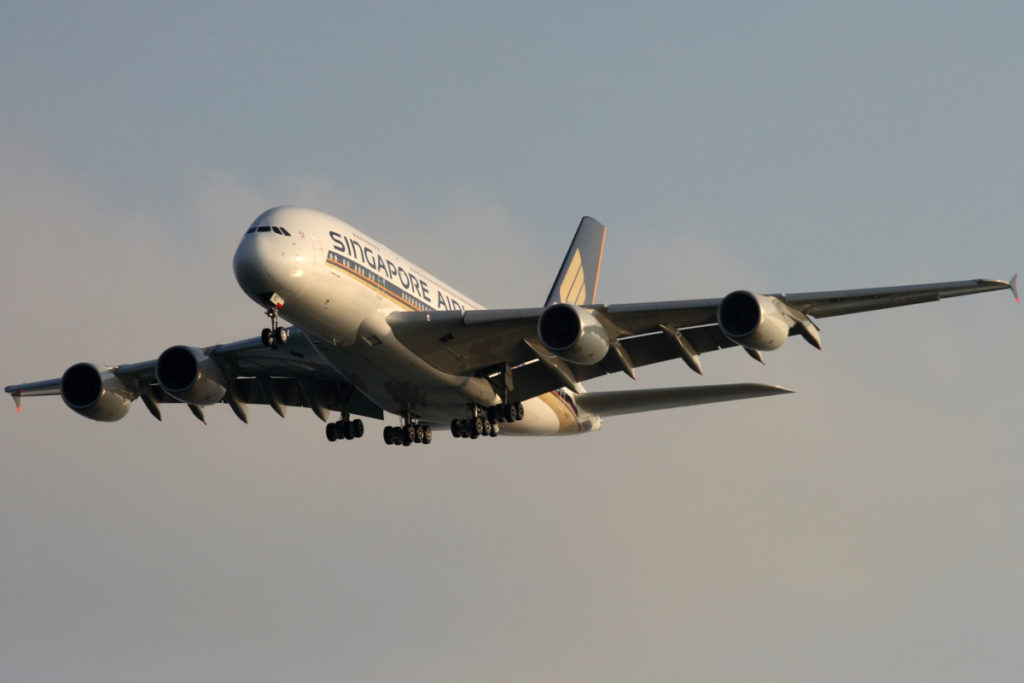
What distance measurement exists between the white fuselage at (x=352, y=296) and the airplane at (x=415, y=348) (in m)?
0.04

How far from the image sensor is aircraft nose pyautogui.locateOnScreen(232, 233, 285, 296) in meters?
29.4

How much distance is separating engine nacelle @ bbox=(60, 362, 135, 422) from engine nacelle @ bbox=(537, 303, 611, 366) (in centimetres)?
1379

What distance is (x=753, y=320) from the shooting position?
29.4 m

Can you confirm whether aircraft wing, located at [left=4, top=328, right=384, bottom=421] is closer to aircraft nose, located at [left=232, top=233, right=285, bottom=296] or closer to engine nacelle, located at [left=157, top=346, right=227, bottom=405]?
engine nacelle, located at [left=157, top=346, right=227, bottom=405]


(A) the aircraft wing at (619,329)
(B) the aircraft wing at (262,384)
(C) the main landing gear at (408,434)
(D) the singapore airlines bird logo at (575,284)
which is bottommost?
(C) the main landing gear at (408,434)

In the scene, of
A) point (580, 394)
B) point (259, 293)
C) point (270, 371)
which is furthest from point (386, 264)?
point (580, 394)

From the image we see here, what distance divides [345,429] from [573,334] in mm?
10198

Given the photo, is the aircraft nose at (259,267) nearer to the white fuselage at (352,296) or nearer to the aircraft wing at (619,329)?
the white fuselage at (352,296)

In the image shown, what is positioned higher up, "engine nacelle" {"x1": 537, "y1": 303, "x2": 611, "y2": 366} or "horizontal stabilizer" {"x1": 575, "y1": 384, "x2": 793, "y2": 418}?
"horizontal stabilizer" {"x1": 575, "y1": 384, "x2": 793, "y2": 418}

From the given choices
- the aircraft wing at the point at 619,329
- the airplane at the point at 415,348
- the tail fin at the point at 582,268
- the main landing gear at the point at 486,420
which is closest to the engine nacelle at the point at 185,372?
the airplane at the point at 415,348

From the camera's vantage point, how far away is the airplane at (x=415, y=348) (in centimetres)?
2981

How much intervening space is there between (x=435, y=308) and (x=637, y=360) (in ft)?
17.4

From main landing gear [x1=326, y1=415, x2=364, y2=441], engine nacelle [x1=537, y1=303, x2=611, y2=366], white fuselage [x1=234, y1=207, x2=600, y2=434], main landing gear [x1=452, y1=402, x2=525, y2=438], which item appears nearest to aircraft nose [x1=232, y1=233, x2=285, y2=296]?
white fuselage [x1=234, y1=207, x2=600, y2=434]

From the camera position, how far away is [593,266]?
49.1m
